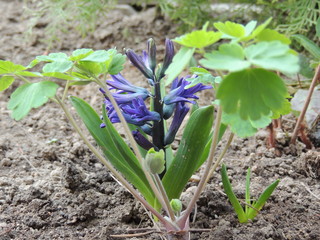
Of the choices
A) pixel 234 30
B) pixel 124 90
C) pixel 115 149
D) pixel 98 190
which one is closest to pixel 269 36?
pixel 234 30

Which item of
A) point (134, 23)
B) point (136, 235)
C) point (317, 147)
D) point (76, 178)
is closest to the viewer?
point (136, 235)

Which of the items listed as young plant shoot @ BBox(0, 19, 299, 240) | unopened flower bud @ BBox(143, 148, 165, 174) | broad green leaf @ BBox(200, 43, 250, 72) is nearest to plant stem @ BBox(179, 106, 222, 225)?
young plant shoot @ BBox(0, 19, 299, 240)

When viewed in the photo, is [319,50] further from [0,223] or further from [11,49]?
[11,49]

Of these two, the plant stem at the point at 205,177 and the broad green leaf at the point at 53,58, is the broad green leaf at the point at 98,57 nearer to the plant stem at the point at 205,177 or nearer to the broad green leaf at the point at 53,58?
the broad green leaf at the point at 53,58

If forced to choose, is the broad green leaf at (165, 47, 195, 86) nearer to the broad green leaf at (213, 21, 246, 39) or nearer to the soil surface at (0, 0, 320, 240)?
the broad green leaf at (213, 21, 246, 39)

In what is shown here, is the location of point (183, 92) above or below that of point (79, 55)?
below

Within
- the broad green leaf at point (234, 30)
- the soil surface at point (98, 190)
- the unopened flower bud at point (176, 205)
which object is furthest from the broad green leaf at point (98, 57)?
the soil surface at point (98, 190)

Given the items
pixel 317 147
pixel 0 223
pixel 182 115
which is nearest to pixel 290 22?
pixel 317 147

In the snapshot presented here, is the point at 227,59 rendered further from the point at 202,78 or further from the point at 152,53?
the point at 152,53
